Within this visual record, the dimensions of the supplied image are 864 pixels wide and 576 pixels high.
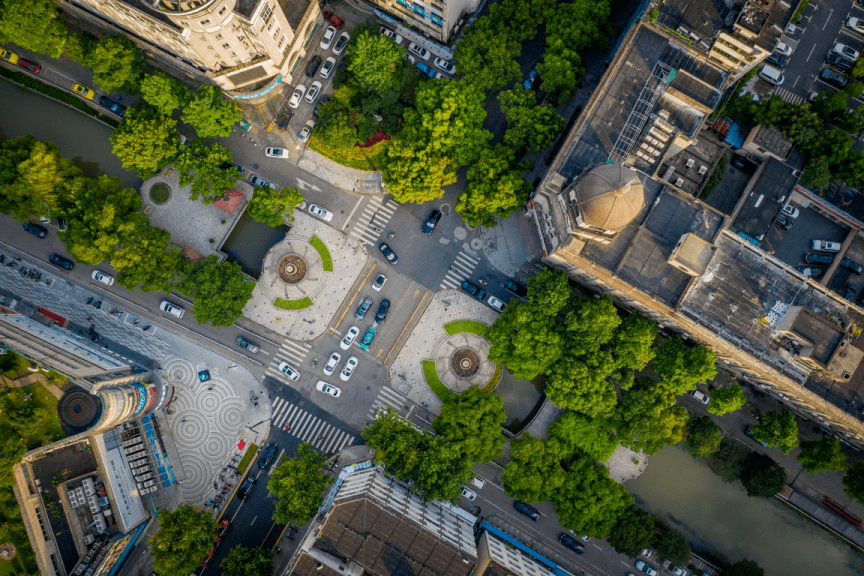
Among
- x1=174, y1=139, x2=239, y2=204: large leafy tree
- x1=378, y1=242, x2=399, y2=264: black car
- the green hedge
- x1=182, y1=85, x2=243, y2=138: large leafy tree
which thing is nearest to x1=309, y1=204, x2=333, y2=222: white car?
x1=378, y1=242, x2=399, y2=264: black car

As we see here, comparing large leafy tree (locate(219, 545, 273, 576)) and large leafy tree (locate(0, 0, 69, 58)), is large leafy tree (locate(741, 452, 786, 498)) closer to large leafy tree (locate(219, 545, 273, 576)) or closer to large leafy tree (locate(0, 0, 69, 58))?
large leafy tree (locate(219, 545, 273, 576))

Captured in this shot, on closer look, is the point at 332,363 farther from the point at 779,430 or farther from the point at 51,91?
the point at 779,430

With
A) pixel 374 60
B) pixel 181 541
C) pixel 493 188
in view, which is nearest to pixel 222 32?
pixel 374 60

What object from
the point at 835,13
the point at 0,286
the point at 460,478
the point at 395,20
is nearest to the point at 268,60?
the point at 395,20

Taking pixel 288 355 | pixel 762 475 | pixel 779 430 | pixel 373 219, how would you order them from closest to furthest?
pixel 779 430 < pixel 762 475 < pixel 288 355 < pixel 373 219

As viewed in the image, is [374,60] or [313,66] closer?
[374,60]

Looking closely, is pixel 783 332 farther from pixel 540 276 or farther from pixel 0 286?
pixel 0 286
